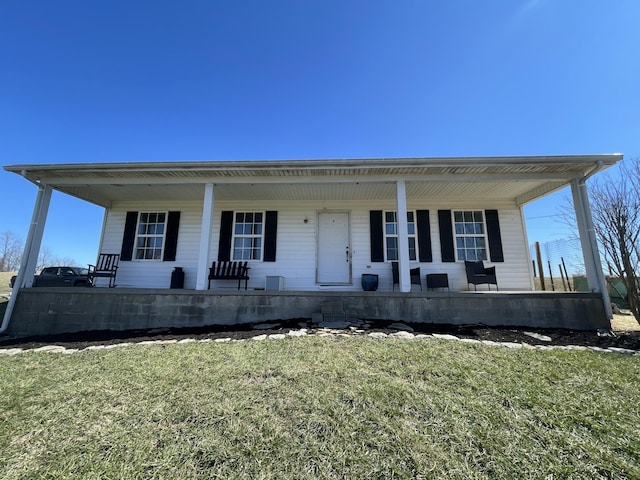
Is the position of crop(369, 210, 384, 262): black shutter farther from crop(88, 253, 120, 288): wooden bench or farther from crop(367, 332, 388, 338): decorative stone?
crop(88, 253, 120, 288): wooden bench

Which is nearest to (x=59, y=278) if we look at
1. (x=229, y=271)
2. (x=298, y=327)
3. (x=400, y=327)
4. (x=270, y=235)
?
(x=229, y=271)

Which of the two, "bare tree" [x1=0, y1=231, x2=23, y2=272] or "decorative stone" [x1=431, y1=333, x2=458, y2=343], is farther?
"bare tree" [x1=0, y1=231, x2=23, y2=272]

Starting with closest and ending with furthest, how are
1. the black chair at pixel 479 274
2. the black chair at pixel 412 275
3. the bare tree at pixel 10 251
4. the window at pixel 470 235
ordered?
1. the black chair at pixel 479 274
2. the black chair at pixel 412 275
3. the window at pixel 470 235
4. the bare tree at pixel 10 251

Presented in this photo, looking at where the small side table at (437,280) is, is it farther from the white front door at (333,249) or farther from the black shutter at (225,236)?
the black shutter at (225,236)

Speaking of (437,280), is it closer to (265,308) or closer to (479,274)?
(479,274)

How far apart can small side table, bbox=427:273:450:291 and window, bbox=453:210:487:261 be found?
33.4 inches

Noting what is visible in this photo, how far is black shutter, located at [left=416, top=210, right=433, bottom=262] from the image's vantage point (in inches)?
273

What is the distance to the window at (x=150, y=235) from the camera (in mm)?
7359

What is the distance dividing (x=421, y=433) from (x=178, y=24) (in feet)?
31.3

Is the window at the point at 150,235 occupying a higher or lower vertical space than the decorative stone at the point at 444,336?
higher

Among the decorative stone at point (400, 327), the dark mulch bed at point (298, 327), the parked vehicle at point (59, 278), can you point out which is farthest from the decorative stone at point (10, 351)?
the parked vehicle at point (59, 278)

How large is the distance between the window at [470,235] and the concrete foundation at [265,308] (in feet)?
6.99

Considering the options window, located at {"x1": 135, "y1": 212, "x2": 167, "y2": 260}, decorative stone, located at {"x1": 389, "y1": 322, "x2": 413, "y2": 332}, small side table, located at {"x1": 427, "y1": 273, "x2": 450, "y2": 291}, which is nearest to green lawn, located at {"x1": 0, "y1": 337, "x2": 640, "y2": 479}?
decorative stone, located at {"x1": 389, "y1": 322, "x2": 413, "y2": 332}

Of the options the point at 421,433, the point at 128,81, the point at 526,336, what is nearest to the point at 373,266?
the point at 526,336
